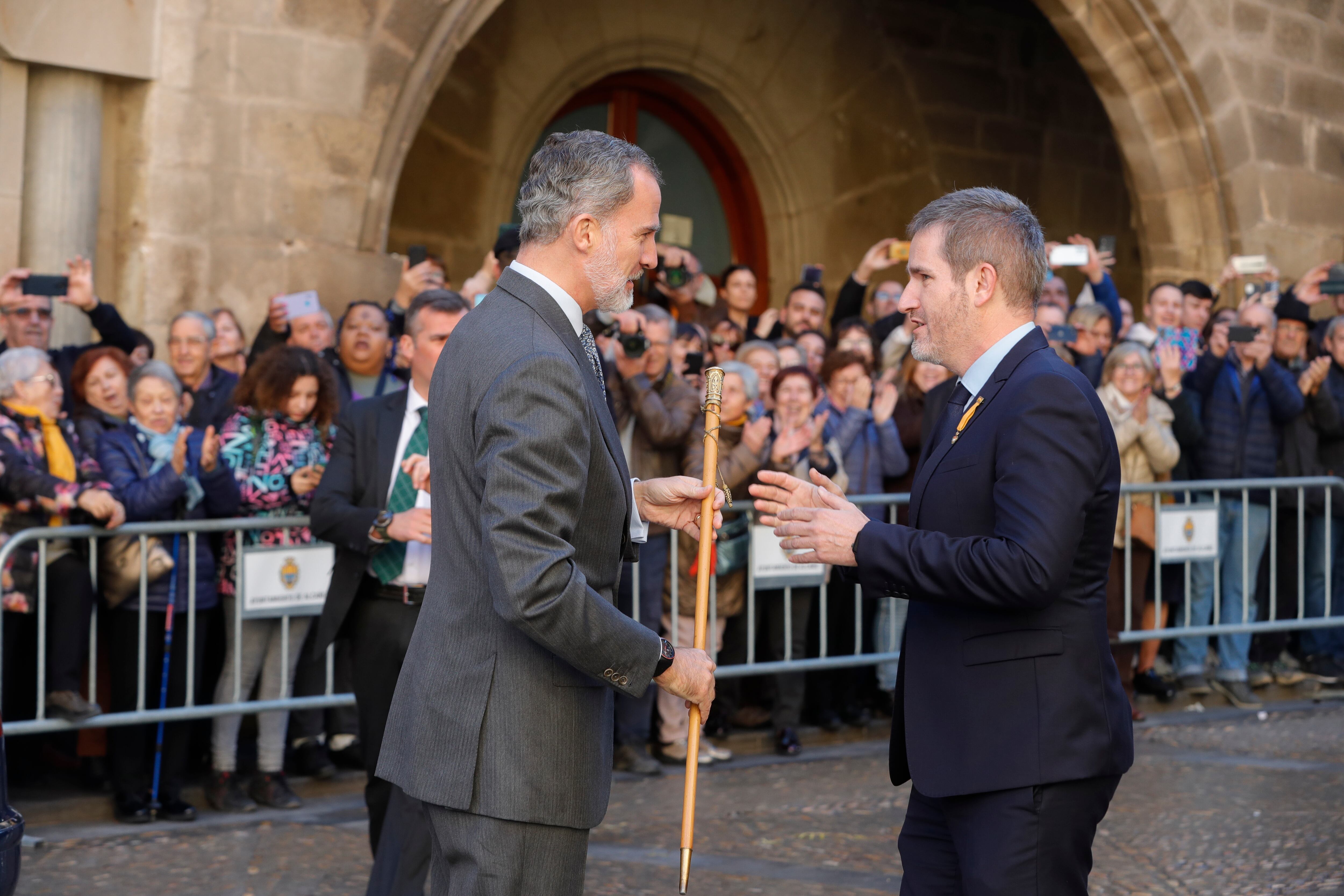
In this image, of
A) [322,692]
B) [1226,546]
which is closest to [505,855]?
[322,692]

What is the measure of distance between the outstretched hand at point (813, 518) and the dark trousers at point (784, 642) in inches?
153

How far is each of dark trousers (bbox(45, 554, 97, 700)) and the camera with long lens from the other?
2.46 metres

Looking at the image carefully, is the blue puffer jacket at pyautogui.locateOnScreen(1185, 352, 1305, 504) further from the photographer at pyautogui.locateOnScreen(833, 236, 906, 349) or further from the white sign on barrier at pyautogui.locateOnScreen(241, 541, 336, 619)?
the white sign on barrier at pyautogui.locateOnScreen(241, 541, 336, 619)

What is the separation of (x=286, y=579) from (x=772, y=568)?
89.8 inches

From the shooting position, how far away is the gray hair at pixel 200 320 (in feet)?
22.0

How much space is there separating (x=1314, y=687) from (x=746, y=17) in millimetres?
6765

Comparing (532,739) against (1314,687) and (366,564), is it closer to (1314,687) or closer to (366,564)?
(366,564)

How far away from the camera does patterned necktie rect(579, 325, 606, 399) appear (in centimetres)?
285

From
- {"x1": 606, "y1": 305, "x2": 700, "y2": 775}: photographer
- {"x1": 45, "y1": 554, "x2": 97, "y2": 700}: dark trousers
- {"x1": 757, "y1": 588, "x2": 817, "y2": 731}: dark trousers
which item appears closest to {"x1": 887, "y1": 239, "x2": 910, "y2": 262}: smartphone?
{"x1": 606, "y1": 305, "x2": 700, "y2": 775}: photographer

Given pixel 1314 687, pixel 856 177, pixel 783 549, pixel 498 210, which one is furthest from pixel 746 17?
pixel 783 549

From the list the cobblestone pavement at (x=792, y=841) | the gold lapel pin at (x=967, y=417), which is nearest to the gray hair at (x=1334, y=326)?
the cobblestone pavement at (x=792, y=841)

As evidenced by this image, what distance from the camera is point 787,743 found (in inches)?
272

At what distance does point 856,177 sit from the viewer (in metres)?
12.5

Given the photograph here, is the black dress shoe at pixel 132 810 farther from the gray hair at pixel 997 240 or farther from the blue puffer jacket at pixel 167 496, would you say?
the gray hair at pixel 997 240
